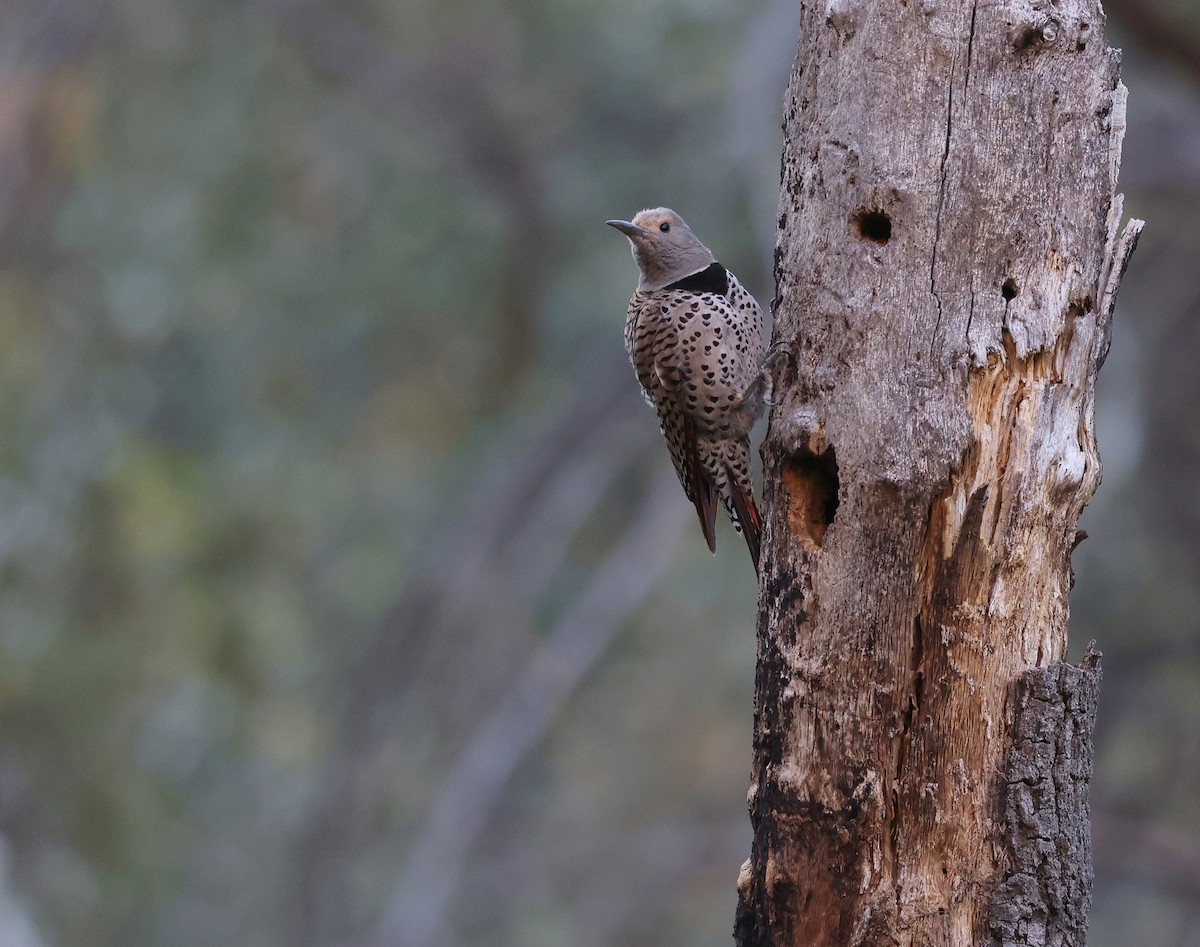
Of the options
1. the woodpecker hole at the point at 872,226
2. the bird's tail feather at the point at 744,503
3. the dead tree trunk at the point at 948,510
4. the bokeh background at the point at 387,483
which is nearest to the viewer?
the dead tree trunk at the point at 948,510

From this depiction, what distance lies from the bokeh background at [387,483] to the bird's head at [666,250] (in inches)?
144

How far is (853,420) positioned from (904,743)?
0.63 metres

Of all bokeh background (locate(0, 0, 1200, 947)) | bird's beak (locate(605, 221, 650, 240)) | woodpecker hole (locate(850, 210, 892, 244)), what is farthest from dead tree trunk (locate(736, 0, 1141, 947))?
bokeh background (locate(0, 0, 1200, 947))

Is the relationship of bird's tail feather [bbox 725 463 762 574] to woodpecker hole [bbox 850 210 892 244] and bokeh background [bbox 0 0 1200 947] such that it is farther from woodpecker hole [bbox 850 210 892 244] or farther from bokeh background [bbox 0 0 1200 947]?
bokeh background [bbox 0 0 1200 947]

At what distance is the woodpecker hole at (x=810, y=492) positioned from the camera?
10.7 feet

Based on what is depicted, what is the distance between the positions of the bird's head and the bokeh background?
12.0ft

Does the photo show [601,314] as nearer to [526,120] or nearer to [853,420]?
[526,120]

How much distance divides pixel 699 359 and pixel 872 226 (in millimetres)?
1188

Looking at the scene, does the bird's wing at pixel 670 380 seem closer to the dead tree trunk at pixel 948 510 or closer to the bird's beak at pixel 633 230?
the bird's beak at pixel 633 230

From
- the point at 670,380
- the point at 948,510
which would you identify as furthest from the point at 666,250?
the point at 948,510

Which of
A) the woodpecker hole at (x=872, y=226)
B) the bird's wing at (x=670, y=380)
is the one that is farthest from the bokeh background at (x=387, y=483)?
the woodpecker hole at (x=872, y=226)

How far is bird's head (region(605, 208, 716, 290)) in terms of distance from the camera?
4629 millimetres

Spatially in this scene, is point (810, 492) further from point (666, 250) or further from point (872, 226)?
point (666, 250)

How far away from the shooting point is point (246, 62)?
12.5 meters
